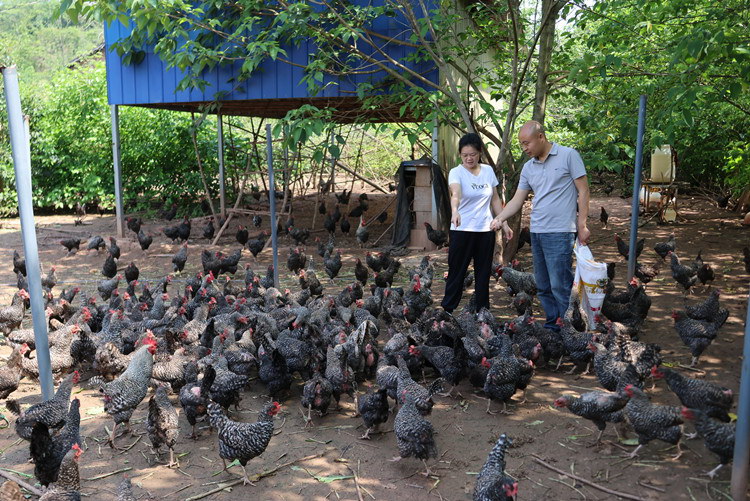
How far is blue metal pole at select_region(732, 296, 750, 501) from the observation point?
3291mm

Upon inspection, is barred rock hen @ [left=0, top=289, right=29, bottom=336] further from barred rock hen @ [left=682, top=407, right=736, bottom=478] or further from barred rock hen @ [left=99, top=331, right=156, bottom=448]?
barred rock hen @ [left=682, top=407, right=736, bottom=478]

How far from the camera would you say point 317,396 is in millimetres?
4914

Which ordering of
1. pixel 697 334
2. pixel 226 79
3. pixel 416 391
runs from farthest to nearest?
pixel 226 79 < pixel 697 334 < pixel 416 391

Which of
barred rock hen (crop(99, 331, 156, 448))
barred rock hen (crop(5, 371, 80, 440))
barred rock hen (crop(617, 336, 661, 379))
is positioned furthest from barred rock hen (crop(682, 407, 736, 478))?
barred rock hen (crop(5, 371, 80, 440))

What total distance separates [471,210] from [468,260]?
1.84ft

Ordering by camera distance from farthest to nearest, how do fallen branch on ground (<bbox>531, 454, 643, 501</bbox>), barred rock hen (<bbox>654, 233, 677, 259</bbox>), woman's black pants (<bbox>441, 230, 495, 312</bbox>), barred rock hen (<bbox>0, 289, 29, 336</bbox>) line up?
barred rock hen (<bbox>654, 233, 677, 259</bbox>) < barred rock hen (<bbox>0, 289, 29, 336</bbox>) < woman's black pants (<bbox>441, 230, 495, 312</bbox>) < fallen branch on ground (<bbox>531, 454, 643, 501</bbox>)

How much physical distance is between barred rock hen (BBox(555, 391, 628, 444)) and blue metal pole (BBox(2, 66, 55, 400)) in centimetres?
372

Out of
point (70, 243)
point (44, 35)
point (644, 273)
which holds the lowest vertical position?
point (644, 273)

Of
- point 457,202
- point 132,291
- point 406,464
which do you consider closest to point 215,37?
point 132,291

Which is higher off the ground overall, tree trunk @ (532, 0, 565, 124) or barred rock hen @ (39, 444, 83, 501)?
tree trunk @ (532, 0, 565, 124)

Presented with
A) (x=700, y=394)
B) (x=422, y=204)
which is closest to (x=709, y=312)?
(x=700, y=394)

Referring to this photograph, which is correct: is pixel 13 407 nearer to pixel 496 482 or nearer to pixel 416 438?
pixel 416 438

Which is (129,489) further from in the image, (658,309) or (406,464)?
(658,309)

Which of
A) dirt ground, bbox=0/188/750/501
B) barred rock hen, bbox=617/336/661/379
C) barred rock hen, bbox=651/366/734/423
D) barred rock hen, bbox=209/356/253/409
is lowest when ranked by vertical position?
dirt ground, bbox=0/188/750/501
